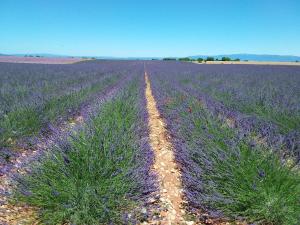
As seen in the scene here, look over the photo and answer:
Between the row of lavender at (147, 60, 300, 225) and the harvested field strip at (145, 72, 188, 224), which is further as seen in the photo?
the harvested field strip at (145, 72, 188, 224)

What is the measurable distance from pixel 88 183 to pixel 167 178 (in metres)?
1.35

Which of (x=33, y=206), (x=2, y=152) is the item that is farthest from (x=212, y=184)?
(x=2, y=152)

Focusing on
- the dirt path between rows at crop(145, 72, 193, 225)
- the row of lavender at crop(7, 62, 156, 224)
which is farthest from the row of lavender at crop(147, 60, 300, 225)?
the row of lavender at crop(7, 62, 156, 224)

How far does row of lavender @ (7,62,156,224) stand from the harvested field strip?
0.95 feet

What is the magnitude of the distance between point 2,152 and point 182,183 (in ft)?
8.07

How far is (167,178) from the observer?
3885mm

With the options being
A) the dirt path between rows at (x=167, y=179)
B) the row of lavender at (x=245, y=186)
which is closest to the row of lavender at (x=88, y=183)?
the dirt path between rows at (x=167, y=179)

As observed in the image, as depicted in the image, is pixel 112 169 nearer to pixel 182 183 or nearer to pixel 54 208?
pixel 54 208

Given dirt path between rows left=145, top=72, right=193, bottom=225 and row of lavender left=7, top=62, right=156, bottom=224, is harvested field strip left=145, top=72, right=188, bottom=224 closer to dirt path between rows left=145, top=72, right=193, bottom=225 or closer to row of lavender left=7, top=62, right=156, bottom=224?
dirt path between rows left=145, top=72, right=193, bottom=225

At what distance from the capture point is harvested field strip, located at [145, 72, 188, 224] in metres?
2.99

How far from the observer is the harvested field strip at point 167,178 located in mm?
2985

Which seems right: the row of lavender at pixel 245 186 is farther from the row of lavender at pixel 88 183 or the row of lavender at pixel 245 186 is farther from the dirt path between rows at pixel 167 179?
the row of lavender at pixel 88 183

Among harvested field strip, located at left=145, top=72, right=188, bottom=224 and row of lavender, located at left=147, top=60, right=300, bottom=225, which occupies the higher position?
row of lavender, located at left=147, top=60, right=300, bottom=225

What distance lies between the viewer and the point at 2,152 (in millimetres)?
4180
